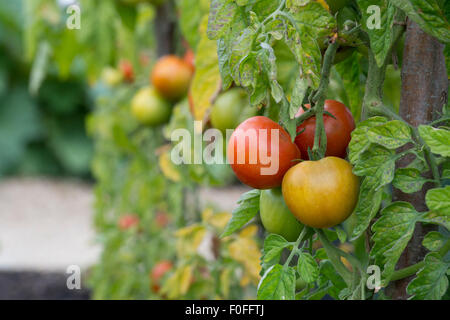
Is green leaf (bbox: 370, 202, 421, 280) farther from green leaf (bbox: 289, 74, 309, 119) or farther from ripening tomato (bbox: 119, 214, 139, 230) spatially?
ripening tomato (bbox: 119, 214, 139, 230)

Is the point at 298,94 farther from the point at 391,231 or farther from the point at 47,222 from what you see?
the point at 47,222

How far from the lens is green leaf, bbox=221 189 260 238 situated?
0.49 metres

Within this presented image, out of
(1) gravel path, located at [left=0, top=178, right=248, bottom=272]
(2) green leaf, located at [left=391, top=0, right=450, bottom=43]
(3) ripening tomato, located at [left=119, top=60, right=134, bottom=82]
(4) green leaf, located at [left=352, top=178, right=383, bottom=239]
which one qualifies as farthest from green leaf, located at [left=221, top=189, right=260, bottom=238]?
(1) gravel path, located at [left=0, top=178, right=248, bottom=272]

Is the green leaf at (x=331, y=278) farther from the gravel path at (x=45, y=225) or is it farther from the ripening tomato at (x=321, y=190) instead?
the gravel path at (x=45, y=225)

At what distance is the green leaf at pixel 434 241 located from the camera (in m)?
0.42

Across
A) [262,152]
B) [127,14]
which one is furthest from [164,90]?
[262,152]

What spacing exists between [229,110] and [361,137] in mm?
357

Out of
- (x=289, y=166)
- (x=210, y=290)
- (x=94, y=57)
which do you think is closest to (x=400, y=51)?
(x=289, y=166)

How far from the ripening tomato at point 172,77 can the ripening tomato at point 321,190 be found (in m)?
0.94

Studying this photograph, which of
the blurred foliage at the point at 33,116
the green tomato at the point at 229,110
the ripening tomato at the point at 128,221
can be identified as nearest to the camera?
the green tomato at the point at 229,110

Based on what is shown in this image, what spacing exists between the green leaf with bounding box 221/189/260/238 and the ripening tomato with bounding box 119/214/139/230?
1266mm

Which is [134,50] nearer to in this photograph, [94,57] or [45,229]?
[94,57]

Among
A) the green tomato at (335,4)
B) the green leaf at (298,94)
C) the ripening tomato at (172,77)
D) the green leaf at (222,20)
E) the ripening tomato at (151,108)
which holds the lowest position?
the green leaf at (298,94)

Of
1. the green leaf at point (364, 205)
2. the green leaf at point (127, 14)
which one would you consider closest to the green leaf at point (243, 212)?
the green leaf at point (364, 205)
